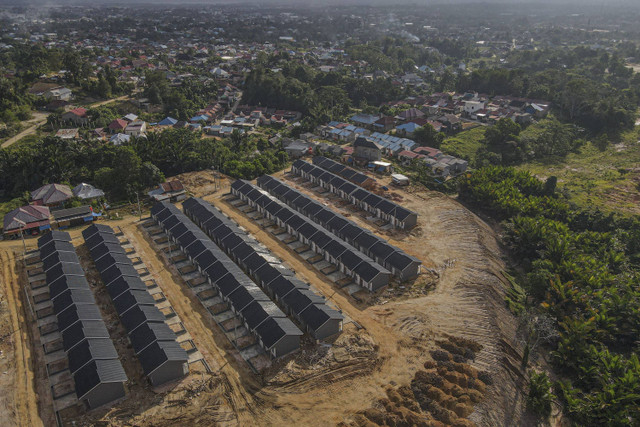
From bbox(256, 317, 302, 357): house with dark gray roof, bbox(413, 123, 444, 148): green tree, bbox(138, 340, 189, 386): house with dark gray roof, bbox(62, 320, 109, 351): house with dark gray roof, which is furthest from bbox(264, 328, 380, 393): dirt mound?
bbox(413, 123, 444, 148): green tree

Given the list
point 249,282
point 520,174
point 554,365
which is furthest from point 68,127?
point 554,365

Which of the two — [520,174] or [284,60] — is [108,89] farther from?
[520,174]

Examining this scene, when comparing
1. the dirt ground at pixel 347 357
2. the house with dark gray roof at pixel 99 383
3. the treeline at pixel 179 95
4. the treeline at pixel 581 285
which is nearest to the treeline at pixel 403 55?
the treeline at pixel 179 95

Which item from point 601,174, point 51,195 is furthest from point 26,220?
point 601,174

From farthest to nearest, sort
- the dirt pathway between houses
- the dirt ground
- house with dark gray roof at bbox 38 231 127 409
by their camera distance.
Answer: the dirt pathway between houses → the dirt ground → house with dark gray roof at bbox 38 231 127 409

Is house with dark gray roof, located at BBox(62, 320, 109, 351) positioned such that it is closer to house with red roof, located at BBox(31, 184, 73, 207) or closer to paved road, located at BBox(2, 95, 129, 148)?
house with red roof, located at BBox(31, 184, 73, 207)

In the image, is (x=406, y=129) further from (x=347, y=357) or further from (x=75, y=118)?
(x=75, y=118)
